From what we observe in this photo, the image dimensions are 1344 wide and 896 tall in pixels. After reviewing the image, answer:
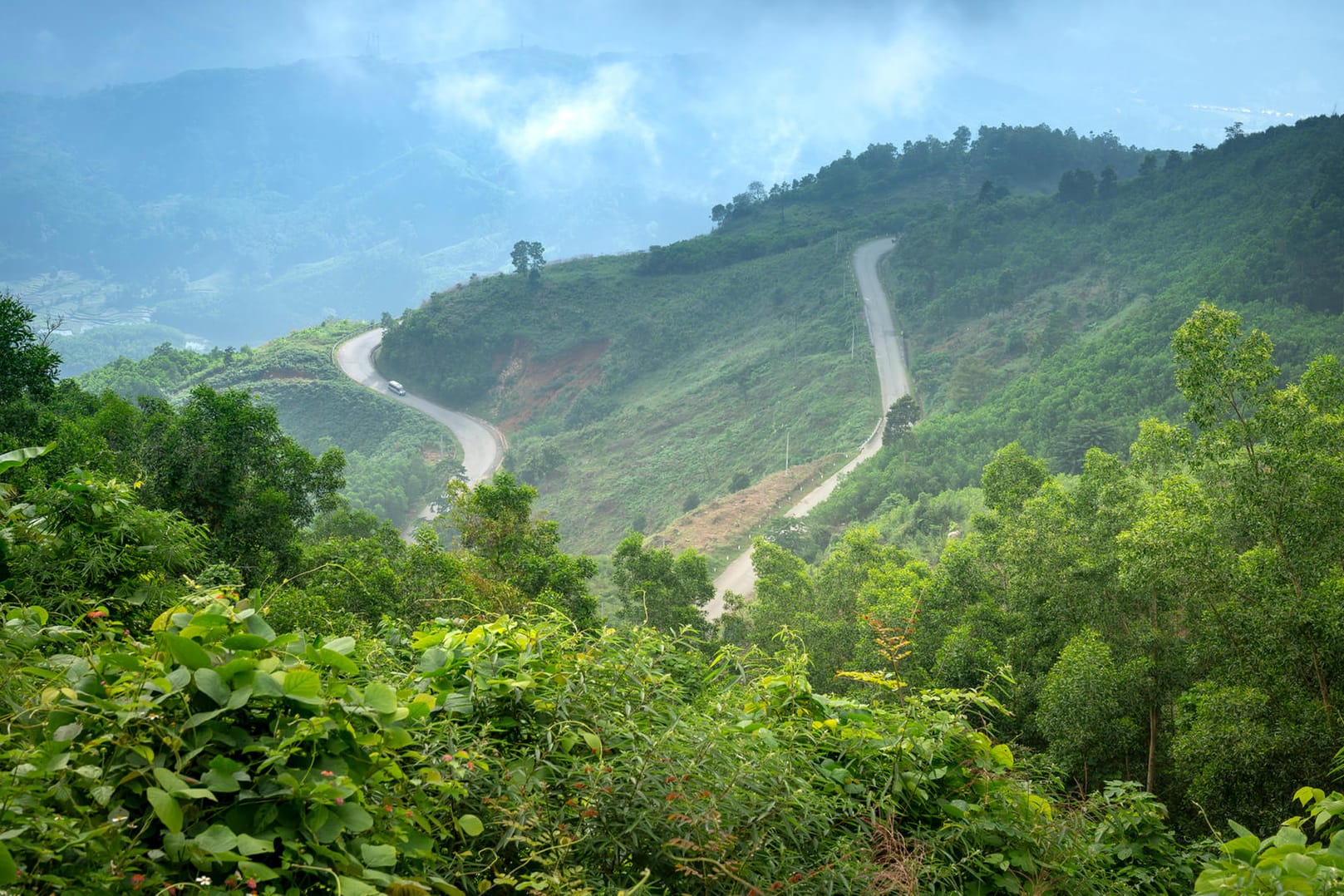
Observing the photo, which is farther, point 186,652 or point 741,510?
point 741,510

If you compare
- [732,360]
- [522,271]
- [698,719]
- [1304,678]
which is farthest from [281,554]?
[522,271]

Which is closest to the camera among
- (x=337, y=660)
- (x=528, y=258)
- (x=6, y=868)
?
(x=6, y=868)

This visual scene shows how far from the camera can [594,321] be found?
66.3 metres

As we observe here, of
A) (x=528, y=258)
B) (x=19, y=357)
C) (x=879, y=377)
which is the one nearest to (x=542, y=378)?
(x=528, y=258)

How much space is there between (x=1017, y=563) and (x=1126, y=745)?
331 cm

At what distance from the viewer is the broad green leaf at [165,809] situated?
1461 millimetres

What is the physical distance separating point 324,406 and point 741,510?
37902mm

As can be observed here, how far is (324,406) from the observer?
6047 centimetres

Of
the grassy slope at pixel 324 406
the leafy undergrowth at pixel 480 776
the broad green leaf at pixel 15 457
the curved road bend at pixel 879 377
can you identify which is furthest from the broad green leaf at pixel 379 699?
the grassy slope at pixel 324 406

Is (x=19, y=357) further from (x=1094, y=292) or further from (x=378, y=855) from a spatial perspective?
(x=1094, y=292)

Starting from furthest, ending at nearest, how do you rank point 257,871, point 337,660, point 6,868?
point 337,660 → point 257,871 → point 6,868

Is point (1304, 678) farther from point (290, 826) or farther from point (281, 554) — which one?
point (281, 554)

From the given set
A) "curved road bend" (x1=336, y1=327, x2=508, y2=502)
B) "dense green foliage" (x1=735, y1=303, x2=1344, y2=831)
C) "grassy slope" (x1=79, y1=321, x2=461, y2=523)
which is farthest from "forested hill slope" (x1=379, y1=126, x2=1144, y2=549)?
"dense green foliage" (x1=735, y1=303, x2=1344, y2=831)

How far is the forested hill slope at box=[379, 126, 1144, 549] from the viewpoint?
1886 inches
